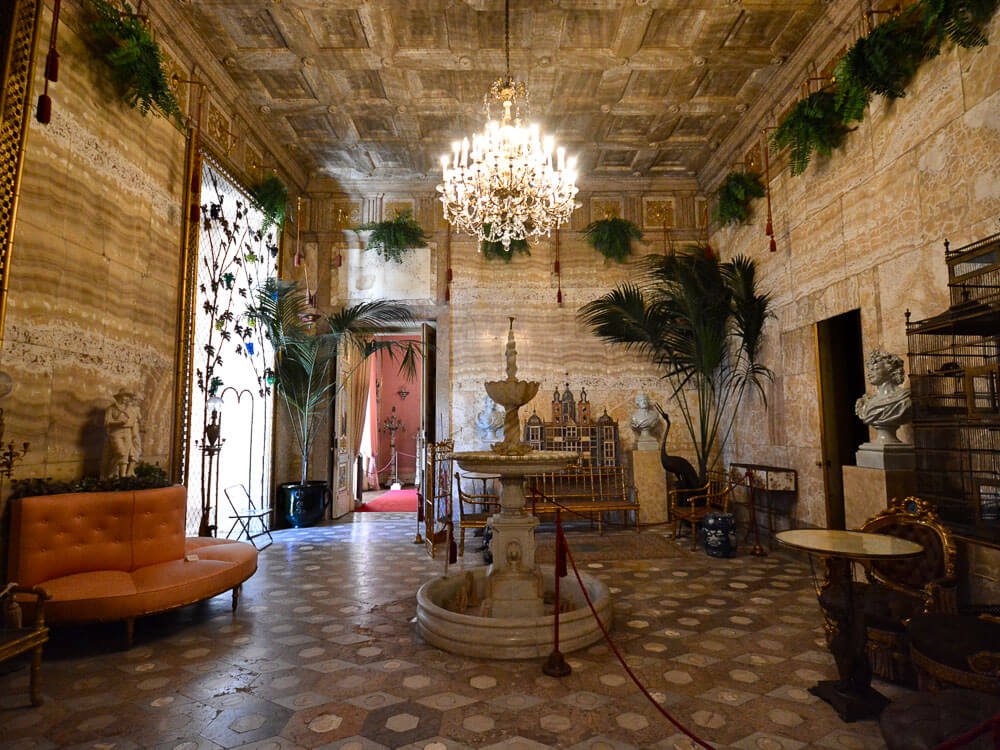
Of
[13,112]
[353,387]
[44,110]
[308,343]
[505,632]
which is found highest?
[44,110]

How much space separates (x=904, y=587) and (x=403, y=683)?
2.90m

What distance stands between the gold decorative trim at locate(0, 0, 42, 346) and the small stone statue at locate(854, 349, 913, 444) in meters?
6.06

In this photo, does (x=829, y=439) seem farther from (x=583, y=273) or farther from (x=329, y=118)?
(x=329, y=118)

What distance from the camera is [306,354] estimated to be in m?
7.71

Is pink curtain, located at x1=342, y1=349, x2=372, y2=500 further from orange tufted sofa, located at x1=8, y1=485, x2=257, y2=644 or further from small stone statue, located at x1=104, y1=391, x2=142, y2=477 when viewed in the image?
orange tufted sofa, located at x1=8, y1=485, x2=257, y2=644

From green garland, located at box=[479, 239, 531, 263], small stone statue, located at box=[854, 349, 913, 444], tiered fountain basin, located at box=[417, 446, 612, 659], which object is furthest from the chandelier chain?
small stone statue, located at box=[854, 349, 913, 444]

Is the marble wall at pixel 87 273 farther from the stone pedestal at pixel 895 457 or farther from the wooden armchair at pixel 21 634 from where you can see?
the stone pedestal at pixel 895 457

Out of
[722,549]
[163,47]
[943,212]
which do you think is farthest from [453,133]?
[722,549]

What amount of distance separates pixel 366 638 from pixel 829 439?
201 inches

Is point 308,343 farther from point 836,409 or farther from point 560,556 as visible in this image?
point 836,409

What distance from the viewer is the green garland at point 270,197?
7555 millimetres

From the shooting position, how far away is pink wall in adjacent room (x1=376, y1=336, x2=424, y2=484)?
14.4 metres

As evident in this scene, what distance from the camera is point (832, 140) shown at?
5.70 metres

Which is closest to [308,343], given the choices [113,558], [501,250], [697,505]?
[501,250]
